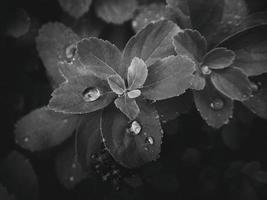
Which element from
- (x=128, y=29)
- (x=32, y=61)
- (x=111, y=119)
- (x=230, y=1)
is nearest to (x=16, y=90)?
(x=32, y=61)

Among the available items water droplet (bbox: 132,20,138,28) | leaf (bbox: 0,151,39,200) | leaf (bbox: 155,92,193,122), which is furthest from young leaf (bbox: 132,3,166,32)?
leaf (bbox: 0,151,39,200)

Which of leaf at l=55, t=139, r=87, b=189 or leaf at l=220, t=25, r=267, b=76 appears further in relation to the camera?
leaf at l=55, t=139, r=87, b=189

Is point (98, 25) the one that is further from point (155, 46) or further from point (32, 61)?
point (155, 46)

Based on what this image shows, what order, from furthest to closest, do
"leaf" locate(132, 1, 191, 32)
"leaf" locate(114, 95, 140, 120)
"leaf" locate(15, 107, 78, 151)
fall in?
"leaf" locate(132, 1, 191, 32) → "leaf" locate(15, 107, 78, 151) → "leaf" locate(114, 95, 140, 120)

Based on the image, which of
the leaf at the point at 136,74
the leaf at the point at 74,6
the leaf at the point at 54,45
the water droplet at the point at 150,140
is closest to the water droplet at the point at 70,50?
the leaf at the point at 54,45

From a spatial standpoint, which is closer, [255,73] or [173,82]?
[173,82]

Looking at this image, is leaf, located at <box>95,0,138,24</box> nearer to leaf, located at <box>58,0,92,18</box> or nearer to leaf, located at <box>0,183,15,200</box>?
leaf, located at <box>58,0,92,18</box>
